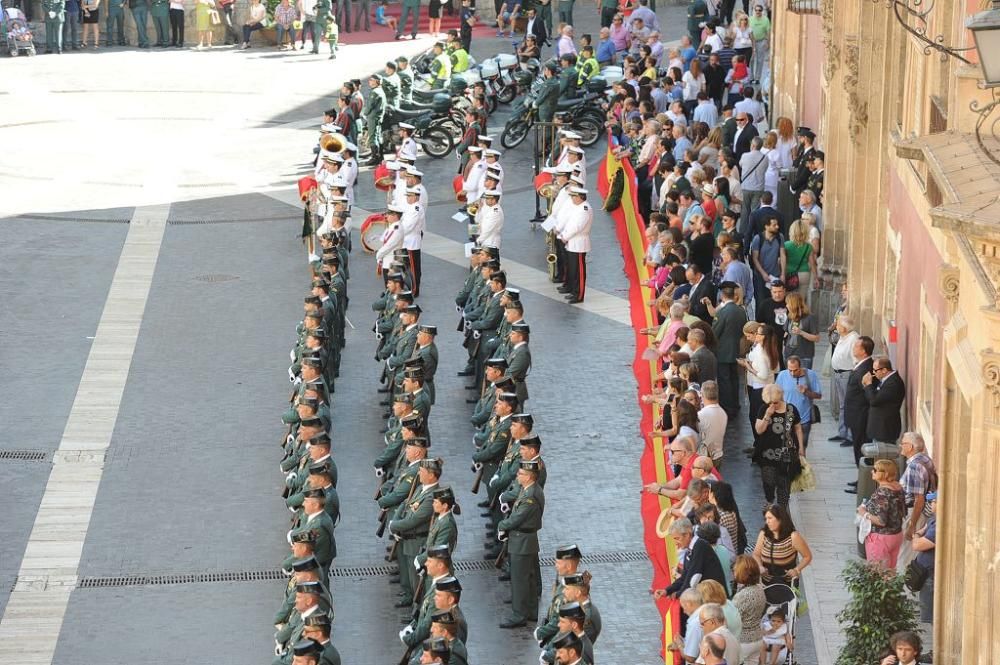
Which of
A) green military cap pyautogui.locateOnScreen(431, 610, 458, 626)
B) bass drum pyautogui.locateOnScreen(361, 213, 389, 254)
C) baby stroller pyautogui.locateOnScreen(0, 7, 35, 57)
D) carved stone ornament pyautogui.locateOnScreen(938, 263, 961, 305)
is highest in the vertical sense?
baby stroller pyautogui.locateOnScreen(0, 7, 35, 57)

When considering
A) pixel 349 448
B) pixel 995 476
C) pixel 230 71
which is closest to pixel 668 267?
pixel 349 448

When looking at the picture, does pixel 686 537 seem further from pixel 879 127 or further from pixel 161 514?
pixel 879 127

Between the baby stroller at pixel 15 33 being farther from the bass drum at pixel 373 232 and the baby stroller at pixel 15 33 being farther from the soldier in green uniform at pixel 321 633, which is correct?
the soldier in green uniform at pixel 321 633

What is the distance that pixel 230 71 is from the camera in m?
44.1

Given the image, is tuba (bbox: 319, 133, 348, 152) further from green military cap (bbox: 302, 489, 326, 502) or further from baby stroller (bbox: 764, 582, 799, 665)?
baby stroller (bbox: 764, 582, 799, 665)

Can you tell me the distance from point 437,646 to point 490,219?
12711 millimetres

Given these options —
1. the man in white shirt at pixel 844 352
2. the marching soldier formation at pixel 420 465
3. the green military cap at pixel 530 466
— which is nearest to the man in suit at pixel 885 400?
the man in white shirt at pixel 844 352

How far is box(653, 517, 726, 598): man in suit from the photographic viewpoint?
12.9m

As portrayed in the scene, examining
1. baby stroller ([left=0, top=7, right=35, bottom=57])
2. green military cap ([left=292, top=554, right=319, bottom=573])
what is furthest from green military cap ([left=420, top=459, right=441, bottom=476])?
baby stroller ([left=0, top=7, right=35, bottom=57])

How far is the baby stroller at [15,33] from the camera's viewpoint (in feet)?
149

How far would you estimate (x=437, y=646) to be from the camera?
12.0 metres

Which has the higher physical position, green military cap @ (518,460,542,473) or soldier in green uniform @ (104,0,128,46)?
soldier in green uniform @ (104,0,128,46)

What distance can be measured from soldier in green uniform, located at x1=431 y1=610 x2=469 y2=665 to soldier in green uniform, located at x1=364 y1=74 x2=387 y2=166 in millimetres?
20770

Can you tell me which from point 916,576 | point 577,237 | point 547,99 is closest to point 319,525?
point 916,576
